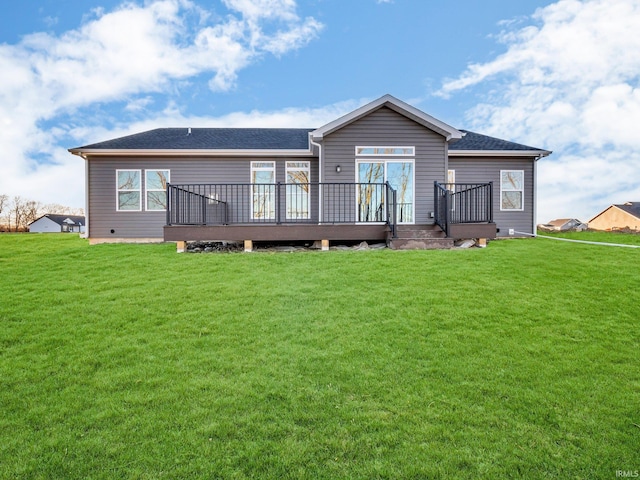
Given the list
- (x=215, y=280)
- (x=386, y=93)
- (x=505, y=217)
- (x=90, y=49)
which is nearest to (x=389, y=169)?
(x=386, y=93)

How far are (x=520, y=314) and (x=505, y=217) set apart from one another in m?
9.25

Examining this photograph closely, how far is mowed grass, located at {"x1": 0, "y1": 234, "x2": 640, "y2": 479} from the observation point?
2.37 meters

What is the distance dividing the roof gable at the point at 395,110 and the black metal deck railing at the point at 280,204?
1588 millimetres

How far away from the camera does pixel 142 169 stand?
38.7 ft

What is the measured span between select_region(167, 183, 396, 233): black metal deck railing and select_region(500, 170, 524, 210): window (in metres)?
4.81

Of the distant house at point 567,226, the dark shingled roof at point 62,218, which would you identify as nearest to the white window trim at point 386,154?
the distant house at point 567,226

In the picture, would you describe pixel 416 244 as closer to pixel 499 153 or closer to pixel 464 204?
pixel 464 204

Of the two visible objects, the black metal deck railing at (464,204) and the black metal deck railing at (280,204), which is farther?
the black metal deck railing at (280,204)

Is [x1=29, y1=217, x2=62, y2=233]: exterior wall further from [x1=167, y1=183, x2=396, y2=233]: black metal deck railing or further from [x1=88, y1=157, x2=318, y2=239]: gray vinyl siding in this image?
[x1=167, y1=183, x2=396, y2=233]: black metal deck railing

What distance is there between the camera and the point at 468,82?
13578mm

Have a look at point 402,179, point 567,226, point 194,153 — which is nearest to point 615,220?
point 567,226

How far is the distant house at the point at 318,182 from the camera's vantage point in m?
Answer: 9.06

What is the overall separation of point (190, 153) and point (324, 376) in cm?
1027

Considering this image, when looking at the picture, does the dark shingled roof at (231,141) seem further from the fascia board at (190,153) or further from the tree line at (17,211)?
the tree line at (17,211)
